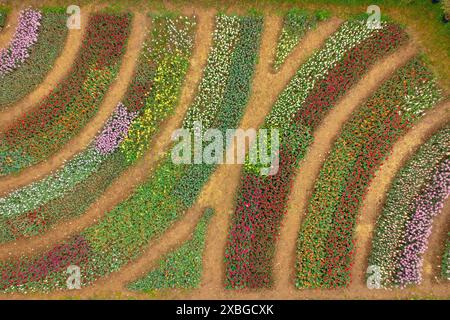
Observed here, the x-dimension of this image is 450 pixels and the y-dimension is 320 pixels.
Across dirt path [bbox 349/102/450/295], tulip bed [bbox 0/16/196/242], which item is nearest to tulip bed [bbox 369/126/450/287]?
dirt path [bbox 349/102/450/295]

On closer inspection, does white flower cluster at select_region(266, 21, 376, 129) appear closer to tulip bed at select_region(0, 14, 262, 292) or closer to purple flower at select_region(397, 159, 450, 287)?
tulip bed at select_region(0, 14, 262, 292)

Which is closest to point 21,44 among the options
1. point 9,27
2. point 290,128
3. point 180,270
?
point 9,27

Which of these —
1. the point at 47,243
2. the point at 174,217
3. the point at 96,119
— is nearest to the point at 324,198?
the point at 174,217

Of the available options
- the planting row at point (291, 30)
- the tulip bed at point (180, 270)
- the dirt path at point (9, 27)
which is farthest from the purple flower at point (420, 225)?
the dirt path at point (9, 27)

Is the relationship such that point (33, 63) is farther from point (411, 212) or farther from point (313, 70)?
point (411, 212)

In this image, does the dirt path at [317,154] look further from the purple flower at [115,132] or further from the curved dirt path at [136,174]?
the purple flower at [115,132]

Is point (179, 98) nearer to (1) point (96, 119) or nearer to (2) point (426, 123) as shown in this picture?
(1) point (96, 119)

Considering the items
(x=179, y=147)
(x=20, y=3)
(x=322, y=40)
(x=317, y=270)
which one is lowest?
(x=317, y=270)
